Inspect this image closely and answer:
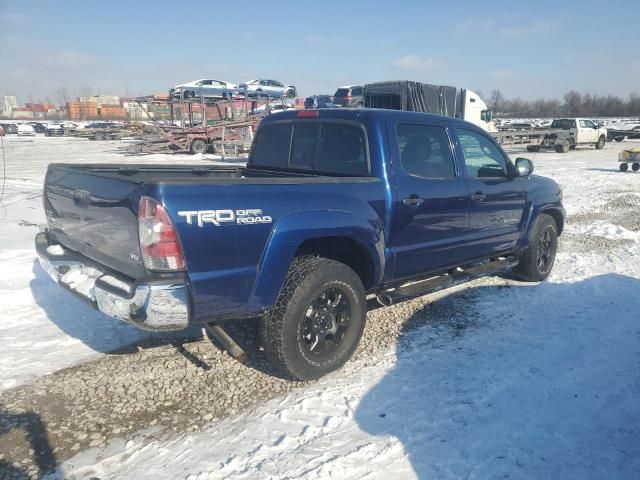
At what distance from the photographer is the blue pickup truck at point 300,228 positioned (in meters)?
2.85

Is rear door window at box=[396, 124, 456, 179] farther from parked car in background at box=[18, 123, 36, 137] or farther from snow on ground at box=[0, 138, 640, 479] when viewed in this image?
parked car in background at box=[18, 123, 36, 137]

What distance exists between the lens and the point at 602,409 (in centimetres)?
325

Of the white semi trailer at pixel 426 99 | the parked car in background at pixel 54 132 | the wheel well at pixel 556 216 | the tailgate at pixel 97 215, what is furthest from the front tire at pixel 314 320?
the parked car in background at pixel 54 132

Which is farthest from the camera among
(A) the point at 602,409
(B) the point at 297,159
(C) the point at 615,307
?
(C) the point at 615,307

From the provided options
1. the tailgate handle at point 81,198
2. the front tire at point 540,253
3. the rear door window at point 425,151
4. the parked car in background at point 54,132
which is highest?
the parked car in background at point 54,132

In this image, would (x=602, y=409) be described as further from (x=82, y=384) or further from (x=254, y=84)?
(x=254, y=84)

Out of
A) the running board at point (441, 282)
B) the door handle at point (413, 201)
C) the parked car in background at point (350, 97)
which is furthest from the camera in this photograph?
the parked car in background at point (350, 97)

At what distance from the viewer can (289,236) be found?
3236 millimetres

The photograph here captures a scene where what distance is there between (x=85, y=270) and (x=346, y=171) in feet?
6.92

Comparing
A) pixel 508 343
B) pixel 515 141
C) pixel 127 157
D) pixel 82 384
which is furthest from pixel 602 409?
pixel 515 141

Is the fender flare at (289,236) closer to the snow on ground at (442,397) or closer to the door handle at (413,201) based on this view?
the door handle at (413,201)

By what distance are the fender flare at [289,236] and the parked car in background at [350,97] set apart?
20813 millimetres

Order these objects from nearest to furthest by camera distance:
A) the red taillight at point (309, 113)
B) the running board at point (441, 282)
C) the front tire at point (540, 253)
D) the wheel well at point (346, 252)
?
the wheel well at point (346, 252) < the running board at point (441, 282) < the red taillight at point (309, 113) < the front tire at point (540, 253)

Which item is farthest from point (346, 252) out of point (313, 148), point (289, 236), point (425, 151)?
point (425, 151)
